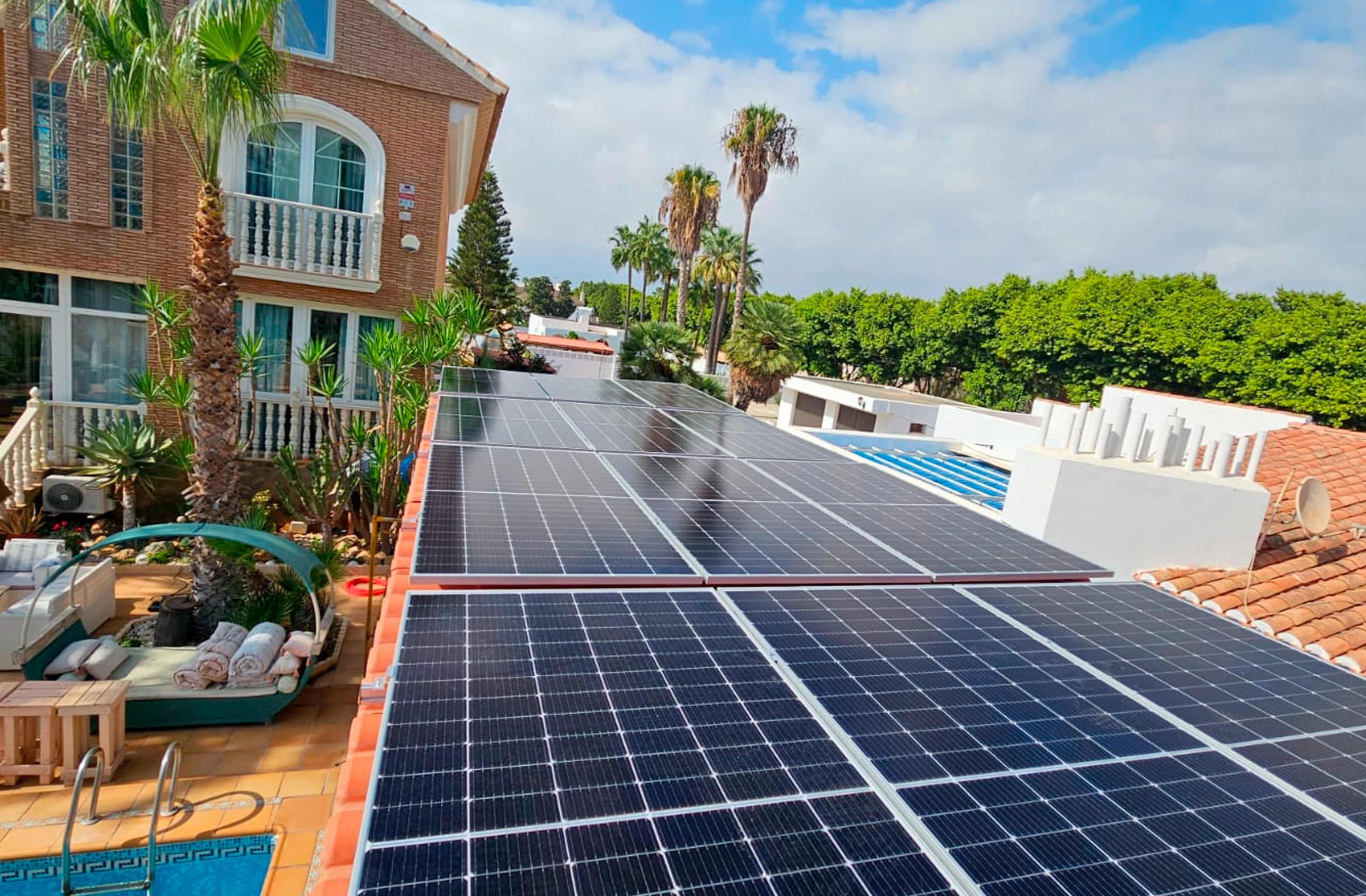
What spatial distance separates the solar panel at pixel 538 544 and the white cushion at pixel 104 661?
6184 millimetres

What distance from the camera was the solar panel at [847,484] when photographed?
7145 millimetres

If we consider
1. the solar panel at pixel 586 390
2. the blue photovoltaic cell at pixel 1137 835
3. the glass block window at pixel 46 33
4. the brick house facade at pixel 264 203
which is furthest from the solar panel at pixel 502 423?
the glass block window at pixel 46 33

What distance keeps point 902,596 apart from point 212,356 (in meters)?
10.0

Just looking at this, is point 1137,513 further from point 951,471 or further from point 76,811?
point 76,811

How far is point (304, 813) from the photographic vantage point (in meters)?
6.67

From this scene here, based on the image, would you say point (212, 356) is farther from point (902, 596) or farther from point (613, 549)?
point (902, 596)

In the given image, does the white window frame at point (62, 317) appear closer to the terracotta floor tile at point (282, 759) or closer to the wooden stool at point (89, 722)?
the wooden stool at point (89, 722)

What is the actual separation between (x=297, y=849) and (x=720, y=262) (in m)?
47.9

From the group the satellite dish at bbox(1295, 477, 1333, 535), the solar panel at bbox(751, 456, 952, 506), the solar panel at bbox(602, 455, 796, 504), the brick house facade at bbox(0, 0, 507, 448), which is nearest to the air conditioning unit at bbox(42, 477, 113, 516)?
the brick house facade at bbox(0, 0, 507, 448)

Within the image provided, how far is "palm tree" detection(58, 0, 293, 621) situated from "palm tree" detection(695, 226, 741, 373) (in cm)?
3973

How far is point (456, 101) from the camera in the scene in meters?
15.2

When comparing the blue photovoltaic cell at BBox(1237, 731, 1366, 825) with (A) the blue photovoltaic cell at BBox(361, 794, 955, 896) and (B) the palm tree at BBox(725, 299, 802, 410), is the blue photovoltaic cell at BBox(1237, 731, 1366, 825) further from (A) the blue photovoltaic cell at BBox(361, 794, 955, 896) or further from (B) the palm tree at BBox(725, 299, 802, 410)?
(B) the palm tree at BBox(725, 299, 802, 410)

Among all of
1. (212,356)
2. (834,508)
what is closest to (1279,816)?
(834,508)

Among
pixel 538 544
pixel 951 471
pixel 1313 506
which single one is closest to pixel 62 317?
pixel 538 544
